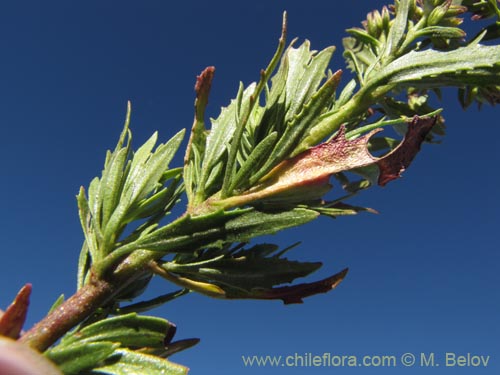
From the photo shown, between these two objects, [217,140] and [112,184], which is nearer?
[112,184]

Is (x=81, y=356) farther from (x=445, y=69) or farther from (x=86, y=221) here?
(x=445, y=69)

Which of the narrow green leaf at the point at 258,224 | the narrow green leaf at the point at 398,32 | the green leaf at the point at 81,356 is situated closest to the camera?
the green leaf at the point at 81,356

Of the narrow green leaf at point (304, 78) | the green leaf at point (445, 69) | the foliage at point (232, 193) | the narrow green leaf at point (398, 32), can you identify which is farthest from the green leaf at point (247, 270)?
the narrow green leaf at point (398, 32)

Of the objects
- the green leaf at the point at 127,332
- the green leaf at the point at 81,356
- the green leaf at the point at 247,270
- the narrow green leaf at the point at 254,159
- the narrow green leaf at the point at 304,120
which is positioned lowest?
the green leaf at the point at 81,356

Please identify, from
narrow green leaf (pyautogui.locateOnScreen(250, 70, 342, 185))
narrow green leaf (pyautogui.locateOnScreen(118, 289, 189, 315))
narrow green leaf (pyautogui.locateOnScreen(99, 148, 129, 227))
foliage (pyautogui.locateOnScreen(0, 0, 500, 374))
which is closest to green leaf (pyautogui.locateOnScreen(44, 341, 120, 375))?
foliage (pyautogui.locateOnScreen(0, 0, 500, 374))

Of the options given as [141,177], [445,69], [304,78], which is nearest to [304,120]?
[304,78]

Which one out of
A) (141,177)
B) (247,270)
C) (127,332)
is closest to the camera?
(127,332)

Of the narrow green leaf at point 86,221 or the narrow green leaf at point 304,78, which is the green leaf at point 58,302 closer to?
the narrow green leaf at point 86,221

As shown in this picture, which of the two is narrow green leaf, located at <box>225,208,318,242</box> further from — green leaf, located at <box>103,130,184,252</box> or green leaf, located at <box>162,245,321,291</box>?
green leaf, located at <box>103,130,184,252</box>
